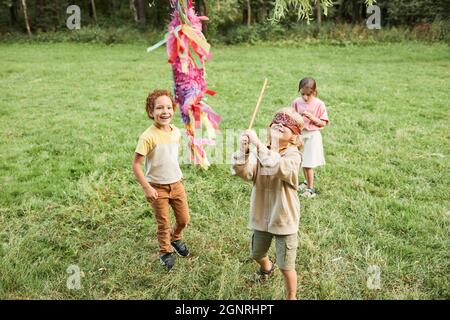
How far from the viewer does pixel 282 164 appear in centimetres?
221

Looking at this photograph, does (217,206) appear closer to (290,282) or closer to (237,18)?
(290,282)

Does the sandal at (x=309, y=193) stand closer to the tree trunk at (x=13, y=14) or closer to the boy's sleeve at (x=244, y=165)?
the boy's sleeve at (x=244, y=165)

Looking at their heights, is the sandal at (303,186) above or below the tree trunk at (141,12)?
below

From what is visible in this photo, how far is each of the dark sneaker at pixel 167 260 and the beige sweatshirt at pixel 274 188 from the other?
795 mm

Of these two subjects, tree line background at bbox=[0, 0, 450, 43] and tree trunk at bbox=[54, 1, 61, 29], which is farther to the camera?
tree trunk at bbox=[54, 1, 61, 29]

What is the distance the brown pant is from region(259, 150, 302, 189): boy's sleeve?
0.84 metres

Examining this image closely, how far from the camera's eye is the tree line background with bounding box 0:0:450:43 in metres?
17.2

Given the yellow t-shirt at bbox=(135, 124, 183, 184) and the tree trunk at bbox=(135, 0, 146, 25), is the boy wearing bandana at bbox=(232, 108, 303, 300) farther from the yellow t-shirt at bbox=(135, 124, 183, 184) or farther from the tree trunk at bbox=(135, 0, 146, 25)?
the tree trunk at bbox=(135, 0, 146, 25)

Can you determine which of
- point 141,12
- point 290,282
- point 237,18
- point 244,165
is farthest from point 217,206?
point 141,12

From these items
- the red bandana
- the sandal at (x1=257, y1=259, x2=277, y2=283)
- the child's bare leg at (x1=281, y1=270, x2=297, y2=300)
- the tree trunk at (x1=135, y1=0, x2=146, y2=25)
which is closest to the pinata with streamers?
the red bandana

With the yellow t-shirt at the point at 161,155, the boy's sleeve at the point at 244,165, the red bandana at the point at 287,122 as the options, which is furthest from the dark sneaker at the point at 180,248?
the red bandana at the point at 287,122

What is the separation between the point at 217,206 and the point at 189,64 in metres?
1.39

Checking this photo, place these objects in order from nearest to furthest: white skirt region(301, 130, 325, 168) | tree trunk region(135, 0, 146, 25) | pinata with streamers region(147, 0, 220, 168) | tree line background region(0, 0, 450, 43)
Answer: pinata with streamers region(147, 0, 220, 168), white skirt region(301, 130, 325, 168), tree line background region(0, 0, 450, 43), tree trunk region(135, 0, 146, 25)

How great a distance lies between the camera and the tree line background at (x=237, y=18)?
17.2m
